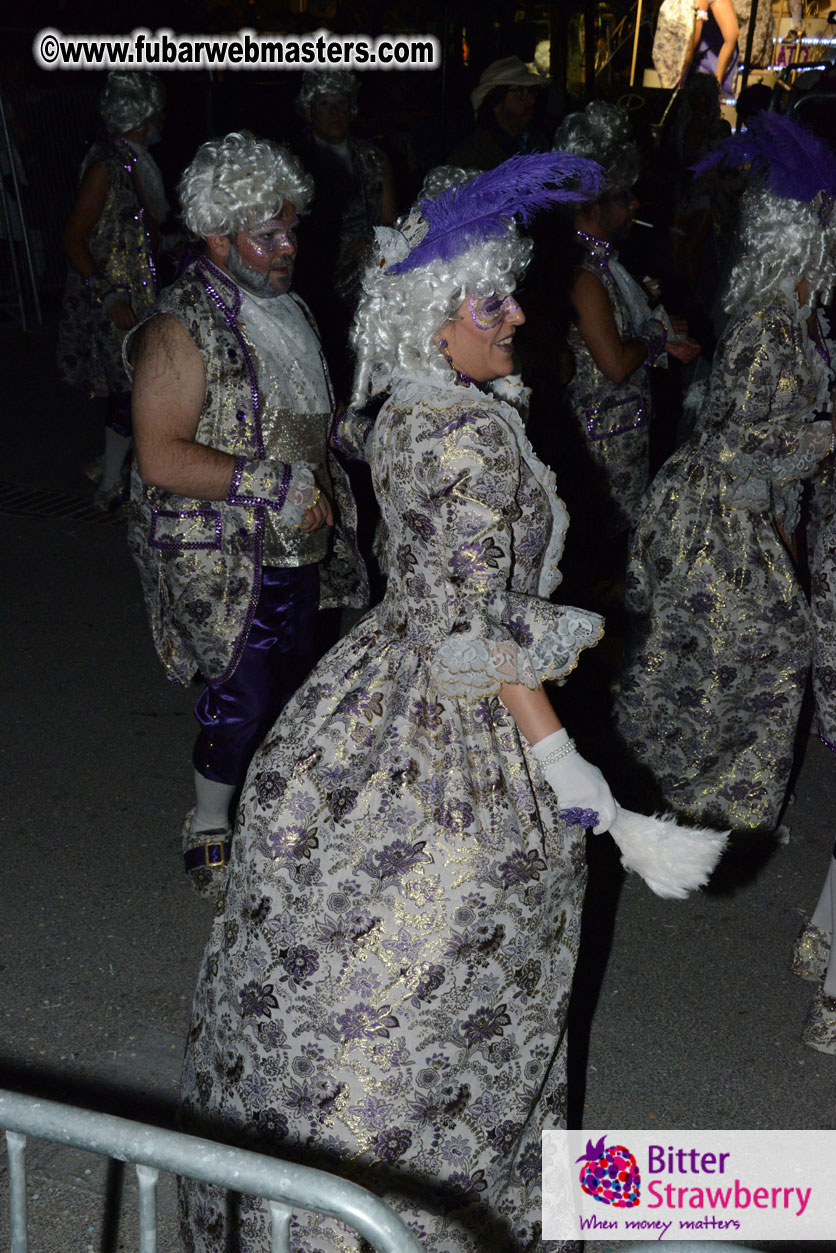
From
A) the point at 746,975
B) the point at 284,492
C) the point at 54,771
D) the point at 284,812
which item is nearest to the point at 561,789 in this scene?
the point at 284,812

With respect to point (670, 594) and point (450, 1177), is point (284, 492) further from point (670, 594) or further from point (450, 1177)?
point (450, 1177)

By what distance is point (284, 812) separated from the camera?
7.27 ft

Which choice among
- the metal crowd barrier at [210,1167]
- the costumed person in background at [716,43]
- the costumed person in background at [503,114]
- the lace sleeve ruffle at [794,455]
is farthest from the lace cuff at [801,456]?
the costumed person in background at [716,43]

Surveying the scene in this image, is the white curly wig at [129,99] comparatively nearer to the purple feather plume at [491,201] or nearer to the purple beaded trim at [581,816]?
the purple feather plume at [491,201]

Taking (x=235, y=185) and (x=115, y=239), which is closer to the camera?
(x=235, y=185)

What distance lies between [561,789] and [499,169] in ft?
3.67

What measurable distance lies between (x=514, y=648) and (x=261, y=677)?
1448 millimetres

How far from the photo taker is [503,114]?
6773mm

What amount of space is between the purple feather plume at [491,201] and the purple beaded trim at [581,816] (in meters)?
1.01

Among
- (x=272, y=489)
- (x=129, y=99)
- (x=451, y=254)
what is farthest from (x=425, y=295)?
(x=129, y=99)

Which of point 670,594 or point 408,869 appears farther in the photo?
point 670,594

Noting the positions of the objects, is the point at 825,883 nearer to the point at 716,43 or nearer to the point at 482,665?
the point at 482,665

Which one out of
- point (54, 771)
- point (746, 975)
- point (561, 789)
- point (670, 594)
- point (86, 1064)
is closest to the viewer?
point (561, 789)

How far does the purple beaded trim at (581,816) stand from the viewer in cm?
210
